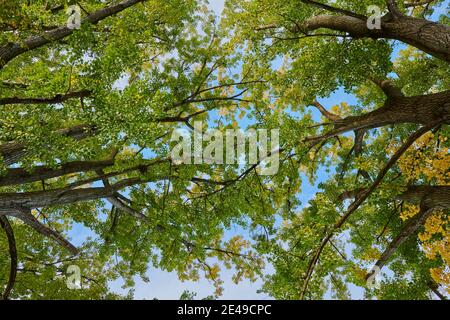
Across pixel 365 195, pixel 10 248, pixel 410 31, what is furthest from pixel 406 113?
pixel 10 248

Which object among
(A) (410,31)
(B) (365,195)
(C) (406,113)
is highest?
(A) (410,31)

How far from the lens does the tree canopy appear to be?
5.62m

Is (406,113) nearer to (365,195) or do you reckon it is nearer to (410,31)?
(410,31)

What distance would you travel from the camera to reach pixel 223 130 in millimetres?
10336

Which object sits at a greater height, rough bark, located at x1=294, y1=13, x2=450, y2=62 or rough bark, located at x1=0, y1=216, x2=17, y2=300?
rough bark, located at x1=294, y1=13, x2=450, y2=62

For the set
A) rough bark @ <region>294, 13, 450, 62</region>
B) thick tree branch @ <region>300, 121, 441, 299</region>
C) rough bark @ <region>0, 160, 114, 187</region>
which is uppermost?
rough bark @ <region>294, 13, 450, 62</region>

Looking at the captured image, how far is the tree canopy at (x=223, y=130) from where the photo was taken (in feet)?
18.4

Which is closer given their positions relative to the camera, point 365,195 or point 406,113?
point 365,195

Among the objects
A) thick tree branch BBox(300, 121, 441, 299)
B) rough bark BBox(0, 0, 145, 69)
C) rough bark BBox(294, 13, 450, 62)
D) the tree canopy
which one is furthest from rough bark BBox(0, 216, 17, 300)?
rough bark BBox(294, 13, 450, 62)

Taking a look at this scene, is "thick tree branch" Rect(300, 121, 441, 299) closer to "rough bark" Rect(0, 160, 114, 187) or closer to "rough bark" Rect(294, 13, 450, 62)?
"rough bark" Rect(294, 13, 450, 62)

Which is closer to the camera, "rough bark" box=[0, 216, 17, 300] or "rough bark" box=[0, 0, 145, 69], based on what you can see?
"rough bark" box=[0, 0, 145, 69]

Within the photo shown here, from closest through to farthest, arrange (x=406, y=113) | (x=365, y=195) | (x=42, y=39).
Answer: (x=365, y=195) < (x=406, y=113) < (x=42, y=39)
